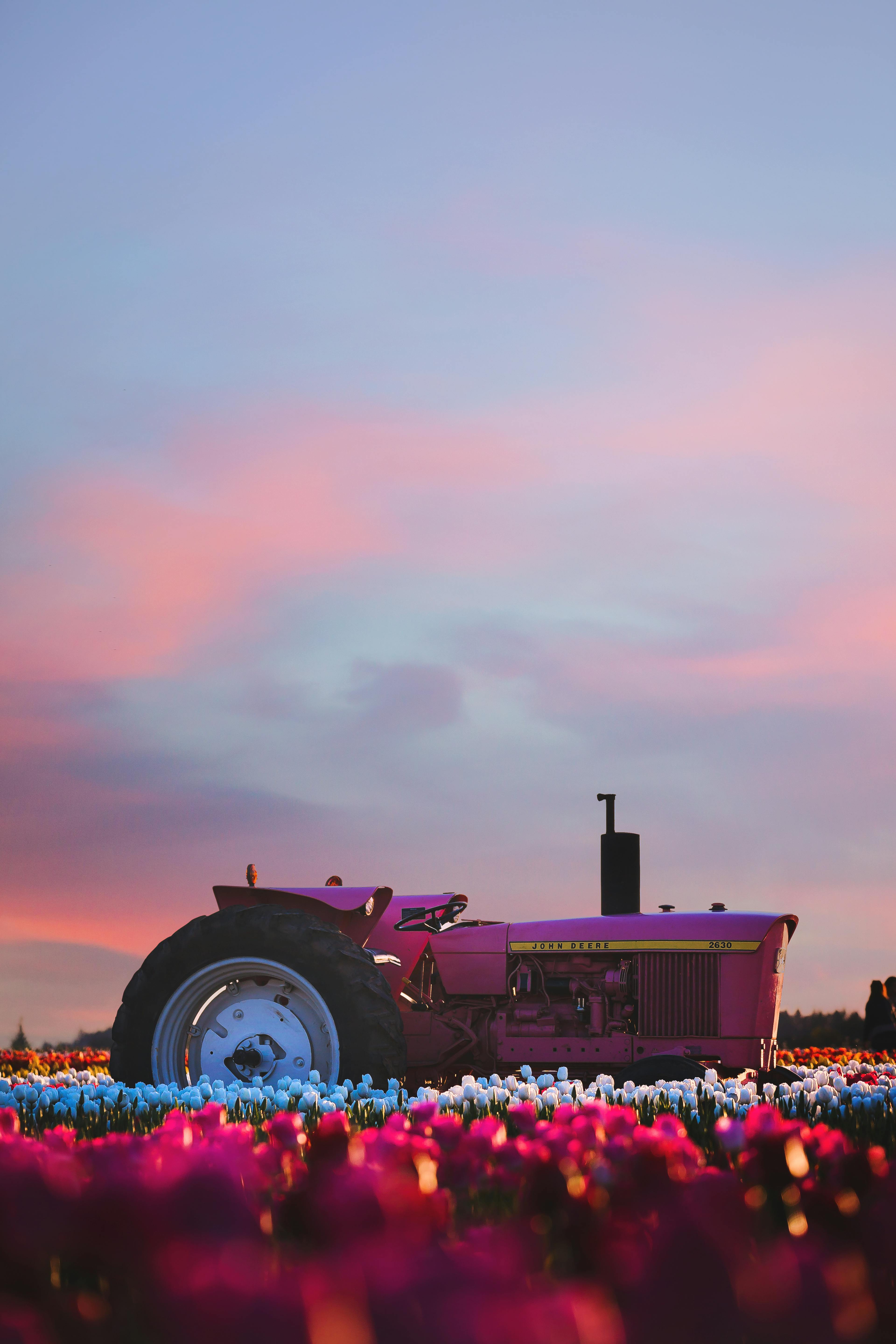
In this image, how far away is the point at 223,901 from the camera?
7.89m

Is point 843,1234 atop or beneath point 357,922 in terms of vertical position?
beneath

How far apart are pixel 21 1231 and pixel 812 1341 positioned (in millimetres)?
1373

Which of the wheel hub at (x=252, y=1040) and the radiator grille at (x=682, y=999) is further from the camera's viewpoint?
the radiator grille at (x=682, y=999)

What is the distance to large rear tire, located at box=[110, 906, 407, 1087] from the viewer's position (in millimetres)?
6684

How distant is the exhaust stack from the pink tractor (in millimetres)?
227

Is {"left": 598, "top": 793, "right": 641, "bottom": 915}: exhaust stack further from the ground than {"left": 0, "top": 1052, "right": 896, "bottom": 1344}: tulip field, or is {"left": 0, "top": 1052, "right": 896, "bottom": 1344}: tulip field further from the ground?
{"left": 598, "top": 793, "right": 641, "bottom": 915}: exhaust stack

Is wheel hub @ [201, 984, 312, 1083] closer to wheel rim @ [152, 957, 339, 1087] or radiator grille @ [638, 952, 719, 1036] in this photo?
wheel rim @ [152, 957, 339, 1087]

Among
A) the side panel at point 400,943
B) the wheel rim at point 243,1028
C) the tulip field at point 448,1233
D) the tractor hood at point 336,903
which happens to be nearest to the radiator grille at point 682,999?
the side panel at point 400,943

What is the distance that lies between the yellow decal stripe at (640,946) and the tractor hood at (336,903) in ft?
3.56

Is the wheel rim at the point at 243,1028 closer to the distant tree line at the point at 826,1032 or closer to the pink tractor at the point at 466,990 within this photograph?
the pink tractor at the point at 466,990

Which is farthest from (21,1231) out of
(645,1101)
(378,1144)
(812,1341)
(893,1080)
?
(893,1080)

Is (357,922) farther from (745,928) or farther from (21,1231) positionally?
(21,1231)

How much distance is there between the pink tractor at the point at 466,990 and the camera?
702 centimetres

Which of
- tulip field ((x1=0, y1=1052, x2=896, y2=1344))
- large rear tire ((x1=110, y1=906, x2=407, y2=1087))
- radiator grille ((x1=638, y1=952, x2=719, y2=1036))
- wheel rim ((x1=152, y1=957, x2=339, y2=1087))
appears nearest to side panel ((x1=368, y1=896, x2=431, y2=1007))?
large rear tire ((x1=110, y1=906, x2=407, y2=1087))
